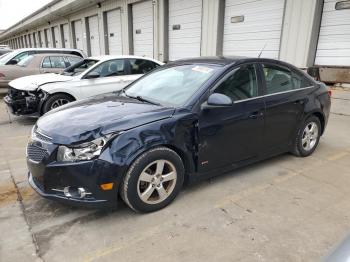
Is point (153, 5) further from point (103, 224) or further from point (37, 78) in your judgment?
point (103, 224)

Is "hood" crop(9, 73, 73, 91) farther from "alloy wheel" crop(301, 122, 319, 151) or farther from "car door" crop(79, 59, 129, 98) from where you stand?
"alloy wheel" crop(301, 122, 319, 151)

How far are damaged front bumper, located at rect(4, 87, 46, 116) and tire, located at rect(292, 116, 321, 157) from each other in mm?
5215

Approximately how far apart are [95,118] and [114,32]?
16.9m

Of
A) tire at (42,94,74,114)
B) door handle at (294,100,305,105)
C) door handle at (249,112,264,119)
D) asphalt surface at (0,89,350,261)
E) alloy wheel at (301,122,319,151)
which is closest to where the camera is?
asphalt surface at (0,89,350,261)

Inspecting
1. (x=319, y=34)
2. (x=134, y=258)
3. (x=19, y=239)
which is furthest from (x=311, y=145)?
(x=319, y=34)

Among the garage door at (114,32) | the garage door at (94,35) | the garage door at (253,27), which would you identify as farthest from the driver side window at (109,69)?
the garage door at (94,35)

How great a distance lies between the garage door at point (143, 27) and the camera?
1522 cm

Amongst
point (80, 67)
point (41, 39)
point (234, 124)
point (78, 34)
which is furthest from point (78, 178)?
point (41, 39)

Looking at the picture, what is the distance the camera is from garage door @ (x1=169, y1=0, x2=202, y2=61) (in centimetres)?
1232

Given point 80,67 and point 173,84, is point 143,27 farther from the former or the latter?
point 173,84

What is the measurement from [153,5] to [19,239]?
13437 mm

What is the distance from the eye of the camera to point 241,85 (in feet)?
12.4

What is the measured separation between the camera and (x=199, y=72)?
377 centimetres

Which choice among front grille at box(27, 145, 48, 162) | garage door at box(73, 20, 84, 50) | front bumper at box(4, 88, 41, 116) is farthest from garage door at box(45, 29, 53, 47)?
front grille at box(27, 145, 48, 162)
